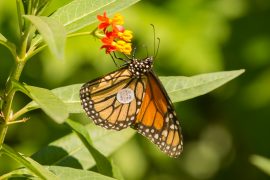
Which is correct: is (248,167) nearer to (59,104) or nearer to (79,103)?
(79,103)

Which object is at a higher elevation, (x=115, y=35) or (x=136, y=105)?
(x=115, y=35)

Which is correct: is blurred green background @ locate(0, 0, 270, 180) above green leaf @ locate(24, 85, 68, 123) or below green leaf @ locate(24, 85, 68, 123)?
below

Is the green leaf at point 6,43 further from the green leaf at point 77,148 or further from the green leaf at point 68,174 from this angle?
the green leaf at point 77,148

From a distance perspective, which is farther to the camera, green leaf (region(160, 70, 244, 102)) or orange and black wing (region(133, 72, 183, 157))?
orange and black wing (region(133, 72, 183, 157))

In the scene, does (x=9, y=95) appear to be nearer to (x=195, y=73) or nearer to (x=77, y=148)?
(x=77, y=148)

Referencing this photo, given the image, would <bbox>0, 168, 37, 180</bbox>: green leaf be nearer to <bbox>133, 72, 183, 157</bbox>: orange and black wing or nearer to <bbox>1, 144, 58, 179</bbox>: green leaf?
<bbox>1, 144, 58, 179</bbox>: green leaf

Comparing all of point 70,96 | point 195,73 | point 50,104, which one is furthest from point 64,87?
point 195,73

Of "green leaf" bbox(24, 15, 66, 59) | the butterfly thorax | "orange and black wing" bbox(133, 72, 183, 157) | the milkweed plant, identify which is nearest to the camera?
"green leaf" bbox(24, 15, 66, 59)

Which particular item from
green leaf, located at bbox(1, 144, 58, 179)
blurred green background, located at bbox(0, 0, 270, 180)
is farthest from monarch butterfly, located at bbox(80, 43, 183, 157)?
blurred green background, located at bbox(0, 0, 270, 180)
